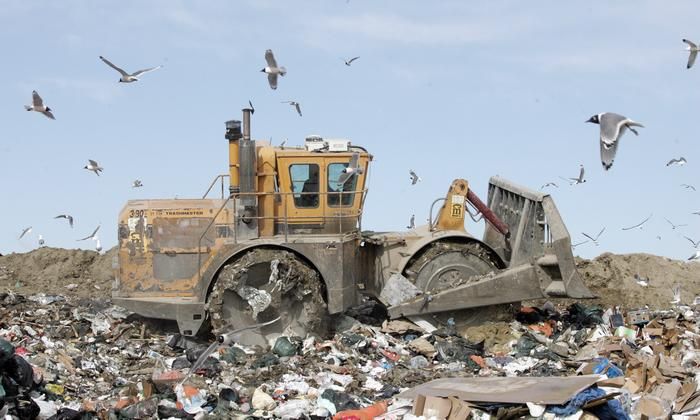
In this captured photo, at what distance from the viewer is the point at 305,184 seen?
1155 cm

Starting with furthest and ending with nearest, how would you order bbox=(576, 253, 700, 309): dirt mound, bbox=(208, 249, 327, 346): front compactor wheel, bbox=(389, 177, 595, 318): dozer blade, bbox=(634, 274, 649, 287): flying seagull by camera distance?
Answer: bbox=(634, 274, 649, 287): flying seagull
bbox=(576, 253, 700, 309): dirt mound
bbox=(389, 177, 595, 318): dozer blade
bbox=(208, 249, 327, 346): front compactor wheel

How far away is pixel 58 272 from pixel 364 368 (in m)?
8.84

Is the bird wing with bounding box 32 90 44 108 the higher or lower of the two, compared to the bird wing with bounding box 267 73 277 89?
lower

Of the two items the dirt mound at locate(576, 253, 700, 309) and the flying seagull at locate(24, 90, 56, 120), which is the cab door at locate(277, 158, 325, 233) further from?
the dirt mound at locate(576, 253, 700, 309)

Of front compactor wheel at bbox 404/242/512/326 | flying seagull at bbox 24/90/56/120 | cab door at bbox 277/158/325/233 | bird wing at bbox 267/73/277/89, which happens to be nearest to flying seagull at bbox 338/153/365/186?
cab door at bbox 277/158/325/233

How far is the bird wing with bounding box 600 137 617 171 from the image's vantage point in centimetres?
954

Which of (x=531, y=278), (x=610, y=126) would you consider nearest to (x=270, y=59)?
(x=531, y=278)

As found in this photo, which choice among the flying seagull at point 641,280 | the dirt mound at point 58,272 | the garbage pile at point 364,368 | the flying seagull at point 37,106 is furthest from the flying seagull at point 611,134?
the dirt mound at point 58,272

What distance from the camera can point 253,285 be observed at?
11.1 metres

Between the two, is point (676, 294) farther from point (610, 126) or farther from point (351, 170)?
point (351, 170)

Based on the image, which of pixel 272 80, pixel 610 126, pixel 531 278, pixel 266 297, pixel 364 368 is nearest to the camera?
pixel 610 126

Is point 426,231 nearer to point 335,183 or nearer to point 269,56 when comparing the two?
point 335,183

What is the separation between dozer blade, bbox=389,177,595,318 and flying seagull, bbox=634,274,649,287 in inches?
177

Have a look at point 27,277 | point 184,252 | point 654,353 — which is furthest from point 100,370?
point 27,277
